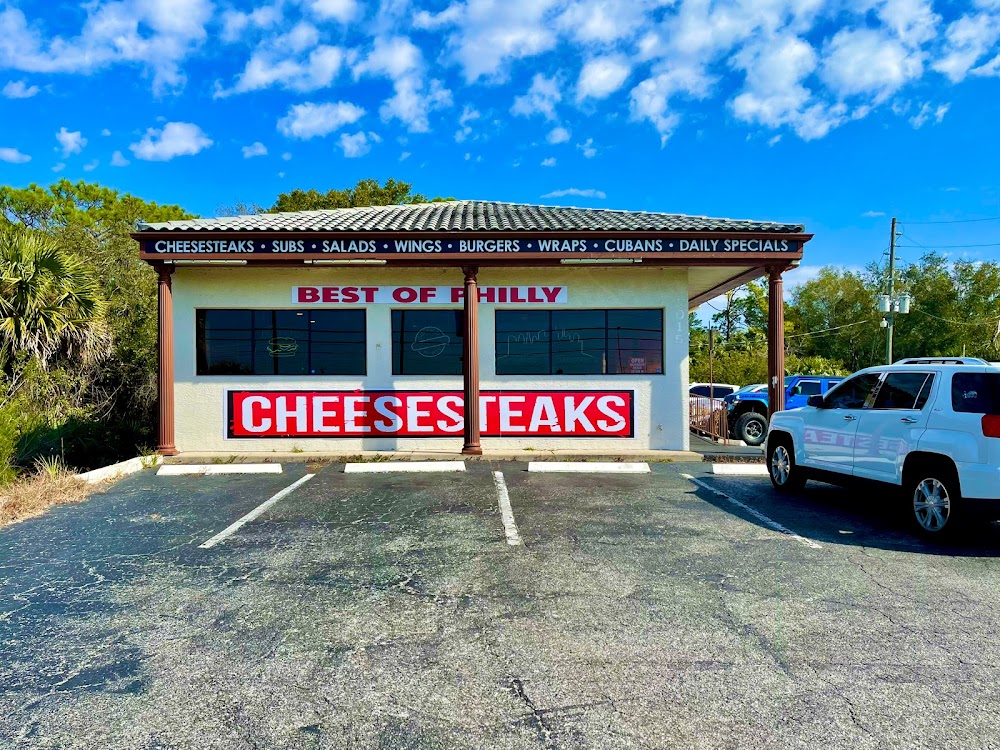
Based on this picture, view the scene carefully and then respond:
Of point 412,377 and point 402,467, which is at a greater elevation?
point 412,377

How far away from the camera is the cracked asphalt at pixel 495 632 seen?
3.03 metres

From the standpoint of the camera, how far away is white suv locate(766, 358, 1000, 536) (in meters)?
5.79

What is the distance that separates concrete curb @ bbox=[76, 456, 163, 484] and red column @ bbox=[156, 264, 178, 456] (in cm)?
46

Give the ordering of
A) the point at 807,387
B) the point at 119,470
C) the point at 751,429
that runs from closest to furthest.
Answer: the point at 119,470
the point at 751,429
the point at 807,387

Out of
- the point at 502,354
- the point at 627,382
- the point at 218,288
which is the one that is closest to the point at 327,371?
the point at 218,288

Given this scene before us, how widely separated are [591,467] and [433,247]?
4891mm

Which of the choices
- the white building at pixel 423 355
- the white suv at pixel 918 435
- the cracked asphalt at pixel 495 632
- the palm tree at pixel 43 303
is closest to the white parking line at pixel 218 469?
the white building at pixel 423 355

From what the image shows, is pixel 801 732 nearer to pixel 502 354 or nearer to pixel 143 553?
pixel 143 553

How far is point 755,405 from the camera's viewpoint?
16.2 metres

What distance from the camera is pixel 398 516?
7094 mm

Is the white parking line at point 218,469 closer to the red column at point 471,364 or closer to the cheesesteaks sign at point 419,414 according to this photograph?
the cheesesteaks sign at point 419,414

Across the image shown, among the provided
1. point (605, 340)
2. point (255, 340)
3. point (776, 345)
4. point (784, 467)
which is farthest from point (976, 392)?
point (255, 340)

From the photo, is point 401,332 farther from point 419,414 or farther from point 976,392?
point 976,392

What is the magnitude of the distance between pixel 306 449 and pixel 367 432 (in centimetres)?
122
